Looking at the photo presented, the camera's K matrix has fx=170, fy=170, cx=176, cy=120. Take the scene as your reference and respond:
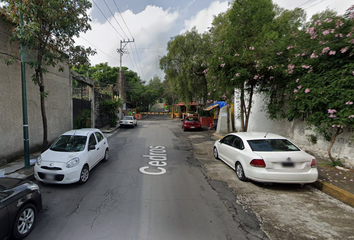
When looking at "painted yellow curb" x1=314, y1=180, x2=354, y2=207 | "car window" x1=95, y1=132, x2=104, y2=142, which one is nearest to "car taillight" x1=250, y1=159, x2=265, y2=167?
"painted yellow curb" x1=314, y1=180, x2=354, y2=207

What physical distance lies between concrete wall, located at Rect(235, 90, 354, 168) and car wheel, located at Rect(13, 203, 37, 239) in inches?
329

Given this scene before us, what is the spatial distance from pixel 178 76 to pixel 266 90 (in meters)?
13.8

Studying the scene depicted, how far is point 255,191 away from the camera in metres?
4.37

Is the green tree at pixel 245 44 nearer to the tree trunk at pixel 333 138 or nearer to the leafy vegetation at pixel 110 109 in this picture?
the tree trunk at pixel 333 138

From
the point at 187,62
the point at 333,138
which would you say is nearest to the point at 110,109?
the point at 187,62

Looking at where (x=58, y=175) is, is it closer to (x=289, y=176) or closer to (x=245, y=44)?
(x=289, y=176)

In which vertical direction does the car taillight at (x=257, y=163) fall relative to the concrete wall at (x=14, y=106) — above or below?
below

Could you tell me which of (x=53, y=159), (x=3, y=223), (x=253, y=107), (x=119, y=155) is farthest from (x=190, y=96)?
(x=3, y=223)

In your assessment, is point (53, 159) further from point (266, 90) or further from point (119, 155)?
point (266, 90)

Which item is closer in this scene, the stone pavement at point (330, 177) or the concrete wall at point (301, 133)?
the stone pavement at point (330, 177)

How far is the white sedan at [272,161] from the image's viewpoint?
13.9 ft

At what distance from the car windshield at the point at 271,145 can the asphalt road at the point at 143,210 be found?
1.51 m

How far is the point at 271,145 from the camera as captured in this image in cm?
495

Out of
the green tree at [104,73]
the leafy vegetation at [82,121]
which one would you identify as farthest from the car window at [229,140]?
the green tree at [104,73]
